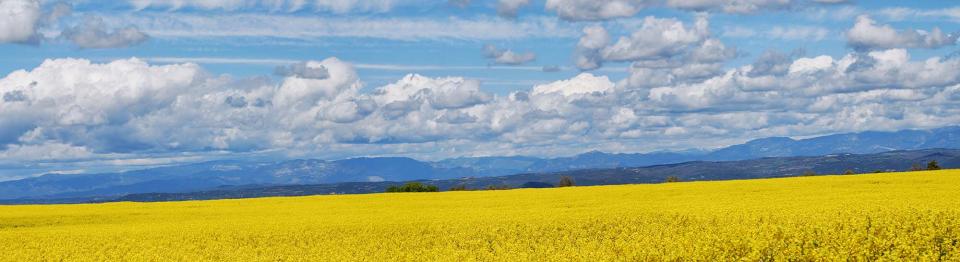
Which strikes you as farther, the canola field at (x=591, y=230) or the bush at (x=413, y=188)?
the bush at (x=413, y=188)

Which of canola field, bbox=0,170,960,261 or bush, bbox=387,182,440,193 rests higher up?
bush, bbox=387,182,440,193

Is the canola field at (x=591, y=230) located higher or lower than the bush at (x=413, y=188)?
lower

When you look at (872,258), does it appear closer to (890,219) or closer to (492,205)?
(890,219)

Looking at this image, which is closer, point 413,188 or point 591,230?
point 591,230

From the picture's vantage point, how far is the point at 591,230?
123 feet

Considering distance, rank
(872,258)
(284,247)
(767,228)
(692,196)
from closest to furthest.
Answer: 1. (872,258)
2. (767,228)
3. (284,247)
4. (692,196)

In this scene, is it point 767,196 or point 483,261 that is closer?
point 483,261

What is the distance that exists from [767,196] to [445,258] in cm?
3220

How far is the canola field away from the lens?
83.8 ft

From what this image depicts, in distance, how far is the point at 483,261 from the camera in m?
25.2

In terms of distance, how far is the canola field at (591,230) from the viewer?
83.8 ft

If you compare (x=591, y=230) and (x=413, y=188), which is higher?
(x=413, y=188)

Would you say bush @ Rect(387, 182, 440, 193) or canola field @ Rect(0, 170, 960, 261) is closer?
canola field @ Rect(0, 170, 960, 261)

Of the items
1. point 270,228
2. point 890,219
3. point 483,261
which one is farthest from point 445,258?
point 270,228
